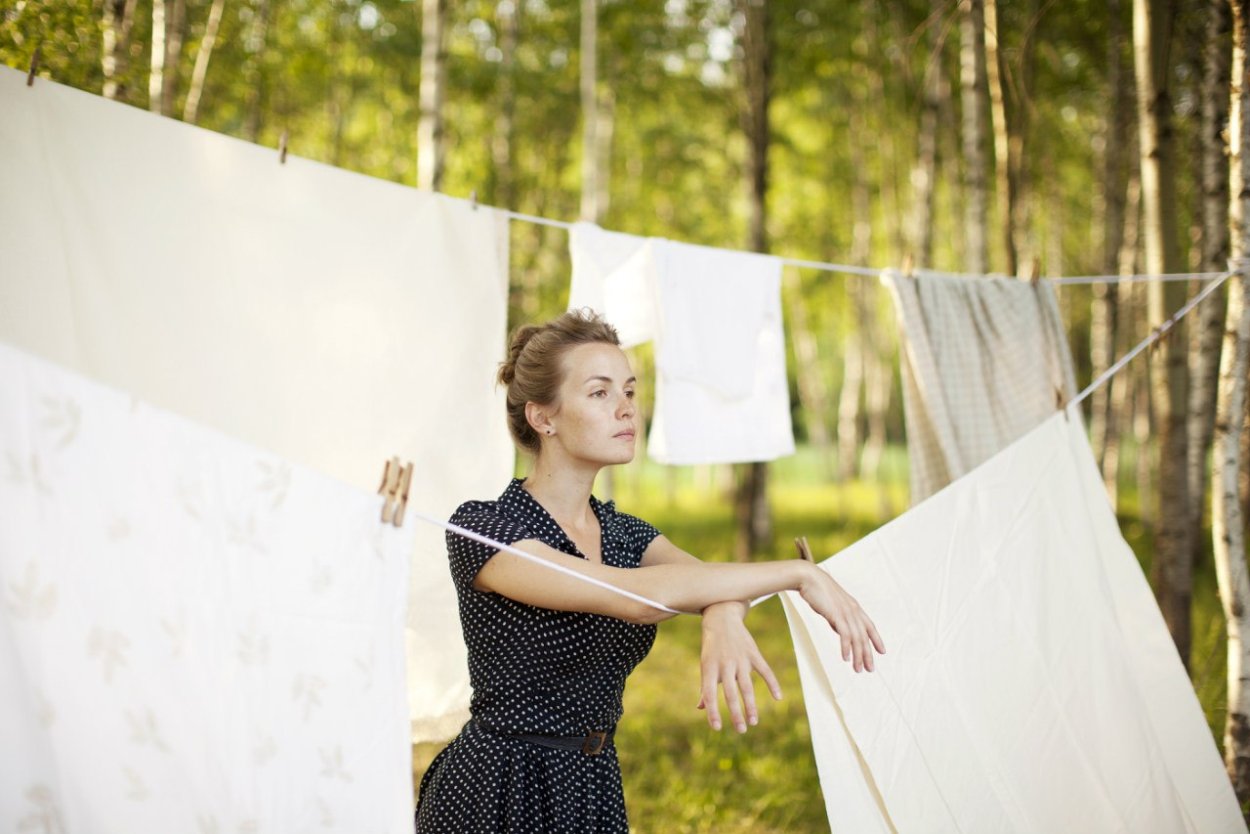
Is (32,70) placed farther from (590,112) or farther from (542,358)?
(590,112)

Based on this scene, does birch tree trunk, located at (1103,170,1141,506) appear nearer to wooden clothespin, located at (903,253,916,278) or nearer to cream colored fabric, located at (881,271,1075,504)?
cream colored fabric, located at (881,271,1075,504)

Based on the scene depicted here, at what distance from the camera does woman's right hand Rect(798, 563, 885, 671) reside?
1646 millimetres

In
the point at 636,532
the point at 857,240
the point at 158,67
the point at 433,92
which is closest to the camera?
the point at 636,532

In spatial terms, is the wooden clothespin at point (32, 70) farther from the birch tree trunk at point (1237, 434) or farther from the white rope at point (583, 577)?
the birch tree trunk at point (1237, 434)

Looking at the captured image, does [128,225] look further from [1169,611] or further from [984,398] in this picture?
[1169,611]

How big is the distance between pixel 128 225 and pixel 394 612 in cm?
150

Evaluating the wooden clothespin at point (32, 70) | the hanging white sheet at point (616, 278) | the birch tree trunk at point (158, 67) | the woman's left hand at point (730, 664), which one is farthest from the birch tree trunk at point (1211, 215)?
the birch tree trunk at point (158, 67)

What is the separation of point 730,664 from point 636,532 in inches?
21.1

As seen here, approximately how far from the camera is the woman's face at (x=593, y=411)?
73.5 inches

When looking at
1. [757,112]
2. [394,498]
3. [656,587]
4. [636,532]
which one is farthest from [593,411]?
[757,112]

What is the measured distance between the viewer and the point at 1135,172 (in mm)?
7754

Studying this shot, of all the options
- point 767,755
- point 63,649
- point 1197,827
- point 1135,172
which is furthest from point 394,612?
point 1135,172

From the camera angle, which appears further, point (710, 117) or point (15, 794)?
point (710, 117)

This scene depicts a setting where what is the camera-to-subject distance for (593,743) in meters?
1.78
